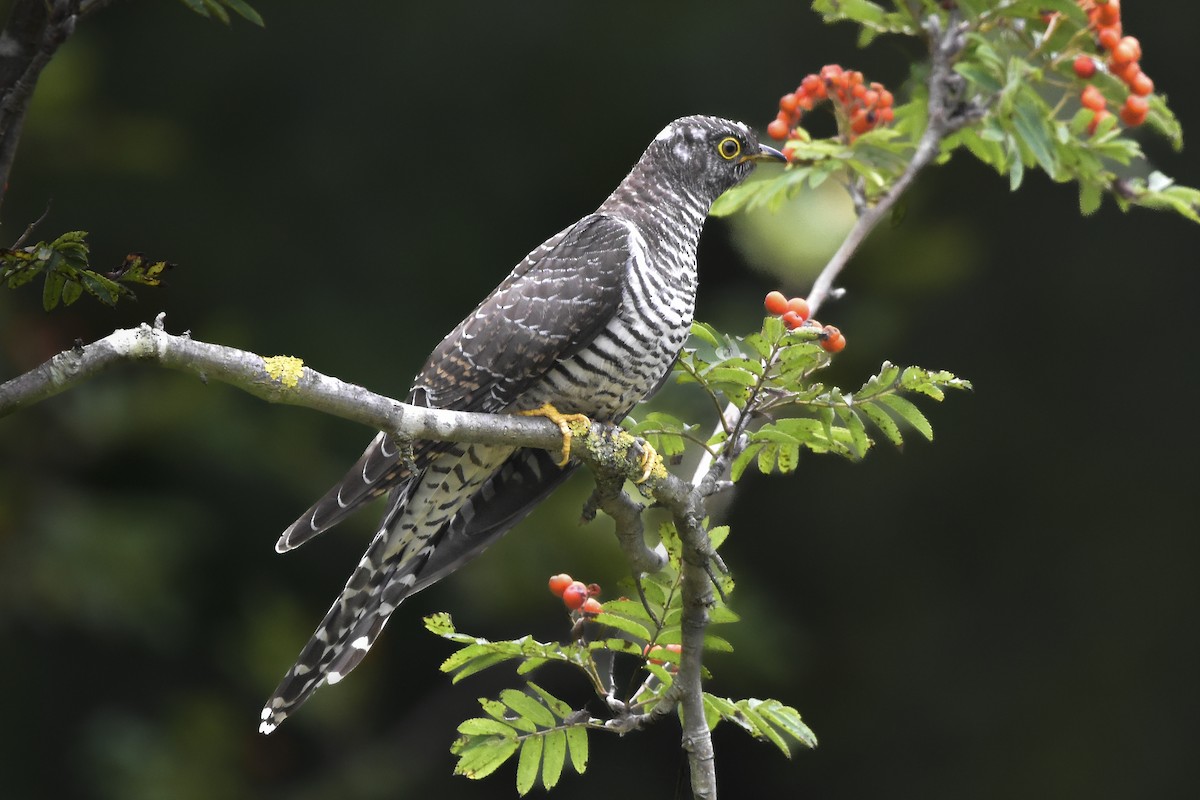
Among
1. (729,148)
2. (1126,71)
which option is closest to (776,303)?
(729,148)

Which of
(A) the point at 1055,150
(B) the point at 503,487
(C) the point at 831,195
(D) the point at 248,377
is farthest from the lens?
(C) the point at 831,195

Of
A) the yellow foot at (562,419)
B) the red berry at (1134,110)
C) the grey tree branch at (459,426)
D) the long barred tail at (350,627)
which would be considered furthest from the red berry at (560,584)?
the red berry at (1134,110)

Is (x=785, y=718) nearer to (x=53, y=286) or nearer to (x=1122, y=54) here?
(x=53, y=286)

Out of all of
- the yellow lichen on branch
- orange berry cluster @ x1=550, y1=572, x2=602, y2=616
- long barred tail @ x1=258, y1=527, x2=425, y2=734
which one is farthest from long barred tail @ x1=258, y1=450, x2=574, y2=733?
the yellow lichen on branch

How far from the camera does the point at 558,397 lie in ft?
8.38

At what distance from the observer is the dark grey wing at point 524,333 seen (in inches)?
97.5

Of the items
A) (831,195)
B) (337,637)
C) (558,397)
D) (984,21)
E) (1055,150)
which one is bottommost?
(337,637)

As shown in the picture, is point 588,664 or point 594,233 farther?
point 594,233

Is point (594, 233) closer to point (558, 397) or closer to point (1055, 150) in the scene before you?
point (558, 397)

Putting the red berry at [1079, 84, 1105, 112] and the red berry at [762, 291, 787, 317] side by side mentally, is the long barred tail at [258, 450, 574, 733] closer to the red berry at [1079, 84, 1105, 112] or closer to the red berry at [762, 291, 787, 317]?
the red berry at [762, 291, 787, 317]

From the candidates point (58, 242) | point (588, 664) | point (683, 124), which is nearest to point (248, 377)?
point (58, 242)

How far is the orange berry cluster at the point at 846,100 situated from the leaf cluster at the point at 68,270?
1417mm

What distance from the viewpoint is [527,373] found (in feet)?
8.19

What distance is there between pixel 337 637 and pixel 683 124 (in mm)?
1280
